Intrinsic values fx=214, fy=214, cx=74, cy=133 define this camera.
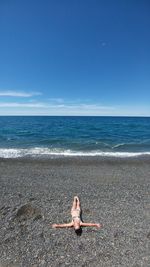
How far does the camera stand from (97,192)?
9.80 meters

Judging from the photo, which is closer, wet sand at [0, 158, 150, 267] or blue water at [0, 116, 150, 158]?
wet sand at [0, 158, 150, 267]

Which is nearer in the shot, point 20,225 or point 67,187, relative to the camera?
point 20,225

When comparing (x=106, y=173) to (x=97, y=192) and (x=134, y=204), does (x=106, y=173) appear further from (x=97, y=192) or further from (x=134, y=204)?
(x=134, y=204)

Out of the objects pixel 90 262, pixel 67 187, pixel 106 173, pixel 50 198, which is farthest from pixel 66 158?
pixel 90 262

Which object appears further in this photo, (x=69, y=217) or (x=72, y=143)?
(x=72, y=143)

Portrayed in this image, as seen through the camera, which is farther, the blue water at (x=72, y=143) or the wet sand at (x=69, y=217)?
the blue water at (x=72, y=143)

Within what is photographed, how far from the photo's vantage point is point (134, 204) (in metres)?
8.48

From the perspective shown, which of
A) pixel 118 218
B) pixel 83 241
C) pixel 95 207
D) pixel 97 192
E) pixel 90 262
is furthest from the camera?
pixel 97 192

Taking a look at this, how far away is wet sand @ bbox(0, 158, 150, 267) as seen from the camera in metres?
5.52

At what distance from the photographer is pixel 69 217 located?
7.44m

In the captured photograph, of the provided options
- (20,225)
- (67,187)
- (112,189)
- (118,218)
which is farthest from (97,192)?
(20,225)

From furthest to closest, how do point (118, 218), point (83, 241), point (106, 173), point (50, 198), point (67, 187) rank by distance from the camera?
point (106, 173), point (67, 187), point (50, 198), point (118, 218), point (83, 241)

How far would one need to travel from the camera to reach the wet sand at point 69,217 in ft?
18.1

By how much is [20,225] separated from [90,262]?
Answer: 2619mm
